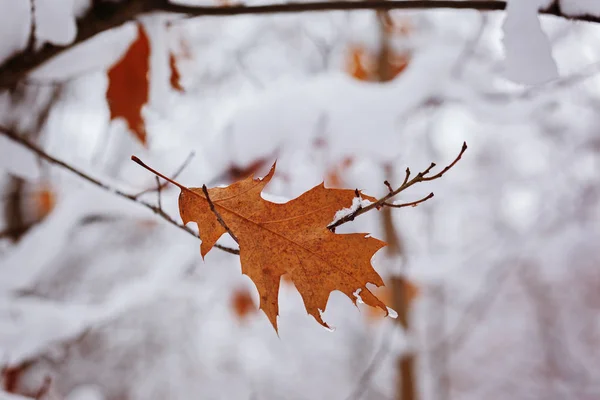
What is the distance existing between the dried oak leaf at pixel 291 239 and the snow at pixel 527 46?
32cm

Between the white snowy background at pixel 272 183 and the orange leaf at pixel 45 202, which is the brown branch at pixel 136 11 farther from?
the orange leaf at pixel 45 202

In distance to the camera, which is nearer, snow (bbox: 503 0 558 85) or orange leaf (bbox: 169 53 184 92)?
snow (bbox: 503 0 558 85)

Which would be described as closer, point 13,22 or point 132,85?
point 13,22

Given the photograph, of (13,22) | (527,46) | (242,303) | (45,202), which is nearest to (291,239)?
(527,46)

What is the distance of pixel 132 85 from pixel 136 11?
0.21 m

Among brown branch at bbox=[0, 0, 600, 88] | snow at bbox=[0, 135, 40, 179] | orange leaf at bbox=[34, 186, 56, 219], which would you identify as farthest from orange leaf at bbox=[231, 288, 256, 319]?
brown branch at bbox=[0, 0, 600, 88]

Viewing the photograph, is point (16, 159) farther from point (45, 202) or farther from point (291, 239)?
point (45, 202)

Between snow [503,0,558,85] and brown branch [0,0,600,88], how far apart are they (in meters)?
0.03

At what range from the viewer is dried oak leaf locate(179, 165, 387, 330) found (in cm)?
41

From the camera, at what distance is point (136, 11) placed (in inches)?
24.0

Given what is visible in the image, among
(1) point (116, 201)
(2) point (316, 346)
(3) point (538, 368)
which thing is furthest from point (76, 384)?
(3) point (538, 368)

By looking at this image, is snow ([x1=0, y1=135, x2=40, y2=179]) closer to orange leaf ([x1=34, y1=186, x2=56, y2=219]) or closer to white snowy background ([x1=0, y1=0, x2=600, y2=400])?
white snowy background ([x1=0, y1=0, x2=600, y2=400])

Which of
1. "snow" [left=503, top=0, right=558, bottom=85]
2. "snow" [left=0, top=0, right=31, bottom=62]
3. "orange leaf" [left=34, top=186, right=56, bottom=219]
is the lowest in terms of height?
"orange leaf" [left=34, top=186, right=56, bottom=219]

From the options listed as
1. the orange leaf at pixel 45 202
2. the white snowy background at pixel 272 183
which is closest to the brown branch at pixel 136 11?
the white snowy background at pixel 272 183
